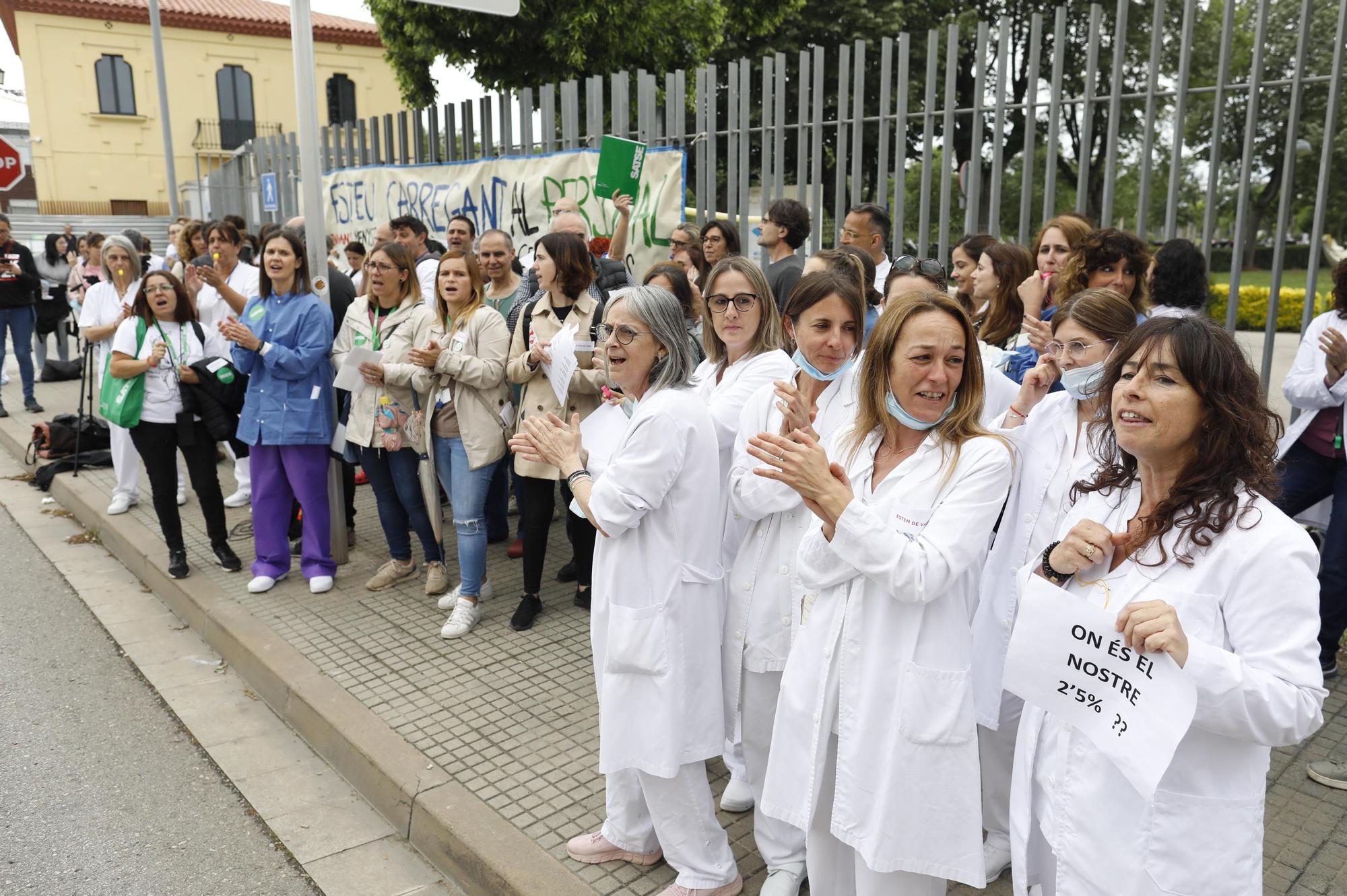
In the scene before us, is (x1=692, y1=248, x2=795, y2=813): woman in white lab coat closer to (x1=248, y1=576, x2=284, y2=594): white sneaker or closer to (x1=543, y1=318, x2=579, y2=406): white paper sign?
(x1=543, y1=318, x2=579, y2=406): white paper sign

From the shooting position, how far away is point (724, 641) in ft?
10.6

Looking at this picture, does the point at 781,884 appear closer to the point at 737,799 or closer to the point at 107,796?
the point at 737,799

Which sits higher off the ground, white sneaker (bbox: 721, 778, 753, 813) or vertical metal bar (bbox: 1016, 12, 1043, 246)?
vertical metal bar (bbox: 1016, 12, 1043, 246)

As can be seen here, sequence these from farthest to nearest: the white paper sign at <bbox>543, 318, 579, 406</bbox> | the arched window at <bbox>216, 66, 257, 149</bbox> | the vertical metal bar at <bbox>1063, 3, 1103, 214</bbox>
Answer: the arched window at <bbox>216, 66, 257, 149</bbox> < the vertical metal bar at <bbox>1063, 3, 1103, 214</bbox> < the white paper sign at <bbox>543, 318, 579, 406</bbox>

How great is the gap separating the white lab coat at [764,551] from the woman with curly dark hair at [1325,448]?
2.22 meters

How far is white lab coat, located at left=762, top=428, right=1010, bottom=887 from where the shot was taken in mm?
2324

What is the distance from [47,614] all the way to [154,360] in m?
1.68

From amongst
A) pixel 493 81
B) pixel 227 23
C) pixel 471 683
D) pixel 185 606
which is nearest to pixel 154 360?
pixel 185 606

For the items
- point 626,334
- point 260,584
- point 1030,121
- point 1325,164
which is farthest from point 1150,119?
point 260,584

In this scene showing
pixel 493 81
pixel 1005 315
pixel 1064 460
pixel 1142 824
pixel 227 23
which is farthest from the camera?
pixel 227 23

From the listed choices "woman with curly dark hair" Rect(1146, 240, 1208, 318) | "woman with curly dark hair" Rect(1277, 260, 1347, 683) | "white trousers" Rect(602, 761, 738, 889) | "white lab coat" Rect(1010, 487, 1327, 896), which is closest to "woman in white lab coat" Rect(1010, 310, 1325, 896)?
"white lab coat" Rect(1010, 487, 1327, 896)

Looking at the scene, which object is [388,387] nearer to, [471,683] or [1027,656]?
[471,683]

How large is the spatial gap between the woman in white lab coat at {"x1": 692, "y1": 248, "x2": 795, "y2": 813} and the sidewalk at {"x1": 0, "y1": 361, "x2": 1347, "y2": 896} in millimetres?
178

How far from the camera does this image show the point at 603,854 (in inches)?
134
